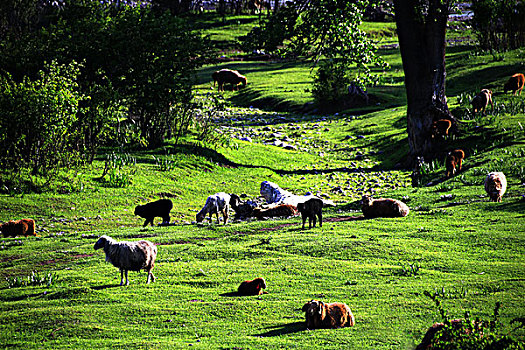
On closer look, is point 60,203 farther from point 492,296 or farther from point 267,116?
point 267,116

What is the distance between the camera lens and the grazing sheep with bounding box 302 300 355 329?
9.14 metres

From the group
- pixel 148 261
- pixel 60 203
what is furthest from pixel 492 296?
pixel 60 203

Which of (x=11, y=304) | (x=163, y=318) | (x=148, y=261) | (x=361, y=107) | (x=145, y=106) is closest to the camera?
(x=163, y=318)

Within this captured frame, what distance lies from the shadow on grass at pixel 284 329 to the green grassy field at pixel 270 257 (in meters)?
0.05

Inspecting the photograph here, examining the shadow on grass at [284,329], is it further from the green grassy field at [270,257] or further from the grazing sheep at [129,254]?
the grazing sheep at [129,254]

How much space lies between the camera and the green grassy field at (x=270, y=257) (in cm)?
929

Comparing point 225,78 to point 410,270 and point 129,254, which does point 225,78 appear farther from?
point 410,270

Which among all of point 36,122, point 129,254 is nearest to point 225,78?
point 36,122

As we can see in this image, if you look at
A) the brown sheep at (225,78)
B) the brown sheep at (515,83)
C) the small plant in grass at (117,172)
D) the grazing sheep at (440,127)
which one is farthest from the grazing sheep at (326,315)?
the brown sheep at (225,78)

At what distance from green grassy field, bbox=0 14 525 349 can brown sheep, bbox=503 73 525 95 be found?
1.83 feet

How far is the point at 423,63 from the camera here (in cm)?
2539

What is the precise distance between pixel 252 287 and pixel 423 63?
17.7 m

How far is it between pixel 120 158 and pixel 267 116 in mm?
23458

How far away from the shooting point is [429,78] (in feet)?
84.1
